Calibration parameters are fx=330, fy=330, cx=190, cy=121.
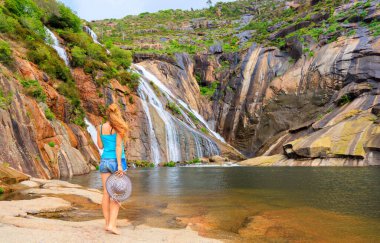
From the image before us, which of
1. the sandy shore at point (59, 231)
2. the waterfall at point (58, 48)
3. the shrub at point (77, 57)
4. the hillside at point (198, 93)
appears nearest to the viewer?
the sandy shore at point (59, 231)

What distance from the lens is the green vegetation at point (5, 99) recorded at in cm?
1754

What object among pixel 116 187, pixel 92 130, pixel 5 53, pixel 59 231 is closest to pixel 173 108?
pixel 92 130

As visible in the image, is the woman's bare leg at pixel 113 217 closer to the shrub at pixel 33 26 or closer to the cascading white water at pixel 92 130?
the cascading white water at pixel 92 130

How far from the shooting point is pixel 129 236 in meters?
6.00

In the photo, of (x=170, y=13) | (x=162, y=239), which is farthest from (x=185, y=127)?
(x=170, y=13)

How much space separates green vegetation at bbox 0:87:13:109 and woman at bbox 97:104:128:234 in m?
13.7

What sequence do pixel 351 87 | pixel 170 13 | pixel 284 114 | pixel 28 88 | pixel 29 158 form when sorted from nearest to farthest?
pixel 29 158 < pixel 28 88 < pixel 351 87 < pixel 284 114 < pixel 170 13

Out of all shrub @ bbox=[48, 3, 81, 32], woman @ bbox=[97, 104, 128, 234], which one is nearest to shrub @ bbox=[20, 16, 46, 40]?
shrub @ bbox=[48, 3, 81, 32]

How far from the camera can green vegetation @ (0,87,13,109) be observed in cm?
1754

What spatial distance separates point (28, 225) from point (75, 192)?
636cm

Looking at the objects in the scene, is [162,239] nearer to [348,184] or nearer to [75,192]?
[75,192]

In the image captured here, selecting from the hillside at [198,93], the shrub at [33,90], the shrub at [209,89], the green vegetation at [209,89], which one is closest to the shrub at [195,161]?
the hillside at [198,93]

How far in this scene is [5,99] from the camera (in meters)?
18.2

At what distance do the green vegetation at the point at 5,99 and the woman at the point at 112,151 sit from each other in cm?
1369
